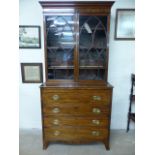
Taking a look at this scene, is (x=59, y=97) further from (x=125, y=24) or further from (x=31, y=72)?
(x=125, y=24)

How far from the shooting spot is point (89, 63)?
2.33 meters

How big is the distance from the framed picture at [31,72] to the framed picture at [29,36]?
0.31m

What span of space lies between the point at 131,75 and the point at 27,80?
1750 millimetres

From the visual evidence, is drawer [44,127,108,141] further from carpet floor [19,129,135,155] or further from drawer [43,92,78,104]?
drawer [43,92,78,104]

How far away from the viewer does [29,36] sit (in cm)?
256

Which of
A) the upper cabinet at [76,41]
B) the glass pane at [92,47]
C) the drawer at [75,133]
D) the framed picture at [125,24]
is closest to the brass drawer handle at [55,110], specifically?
the drawer at [75,133]

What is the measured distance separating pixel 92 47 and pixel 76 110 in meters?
0.90

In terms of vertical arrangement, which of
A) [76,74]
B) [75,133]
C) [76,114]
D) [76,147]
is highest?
[76,74]

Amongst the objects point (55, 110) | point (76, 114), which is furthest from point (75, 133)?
point (55, 110)

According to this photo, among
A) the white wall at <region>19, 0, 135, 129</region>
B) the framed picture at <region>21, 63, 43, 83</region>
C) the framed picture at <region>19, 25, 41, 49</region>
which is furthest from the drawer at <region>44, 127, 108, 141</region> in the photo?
the framed picture at <region>19, 25, 41, 49</region>
